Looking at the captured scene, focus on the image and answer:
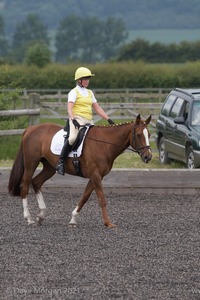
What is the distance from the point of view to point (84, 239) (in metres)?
12.9

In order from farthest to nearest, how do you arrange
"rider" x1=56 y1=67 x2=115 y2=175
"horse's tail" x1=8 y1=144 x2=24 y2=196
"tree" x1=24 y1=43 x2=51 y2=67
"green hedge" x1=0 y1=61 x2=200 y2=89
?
1. "tree" x1=24 y1=43 x2=51 y2=67
2. "green hedge" x1=0 y1=61 x2=200 y2=89
3. "horse's tail" x1=8 y1=144 x2=24 y2=196
4. "rider" x1=56 y1=67 x2=115 y2=175

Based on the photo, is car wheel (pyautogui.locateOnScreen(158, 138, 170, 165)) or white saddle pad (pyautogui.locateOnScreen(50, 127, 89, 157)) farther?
car wheel (pyautogui.locateOnScreen(158, 138, 170, 165))

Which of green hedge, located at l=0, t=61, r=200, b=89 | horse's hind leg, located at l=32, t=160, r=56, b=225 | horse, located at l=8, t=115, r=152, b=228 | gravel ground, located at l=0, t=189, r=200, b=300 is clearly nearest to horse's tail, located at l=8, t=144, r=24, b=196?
horse, located at l=8, t=115, r=152, b=228

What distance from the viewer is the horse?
14.0 m

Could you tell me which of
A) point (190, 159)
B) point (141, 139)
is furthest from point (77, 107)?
point (190, 159)

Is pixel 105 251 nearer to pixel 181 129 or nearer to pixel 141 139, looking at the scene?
pixel 141 139

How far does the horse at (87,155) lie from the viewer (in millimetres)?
14016

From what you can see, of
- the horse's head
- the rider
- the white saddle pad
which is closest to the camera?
the horse's head

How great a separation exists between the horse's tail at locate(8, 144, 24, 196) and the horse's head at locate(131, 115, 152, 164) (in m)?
1.72

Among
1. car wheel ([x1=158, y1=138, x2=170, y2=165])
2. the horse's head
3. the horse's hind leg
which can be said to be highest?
the horse's head

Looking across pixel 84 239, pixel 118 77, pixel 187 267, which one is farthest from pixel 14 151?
pixel 118 77

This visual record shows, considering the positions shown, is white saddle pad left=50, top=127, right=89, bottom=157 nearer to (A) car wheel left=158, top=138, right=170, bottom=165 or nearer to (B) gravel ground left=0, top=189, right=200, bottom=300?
(B) gravel ground left=0, top=189, right=200, bottom=300

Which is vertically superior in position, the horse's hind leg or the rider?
the rider

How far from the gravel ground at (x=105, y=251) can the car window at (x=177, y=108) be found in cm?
463
